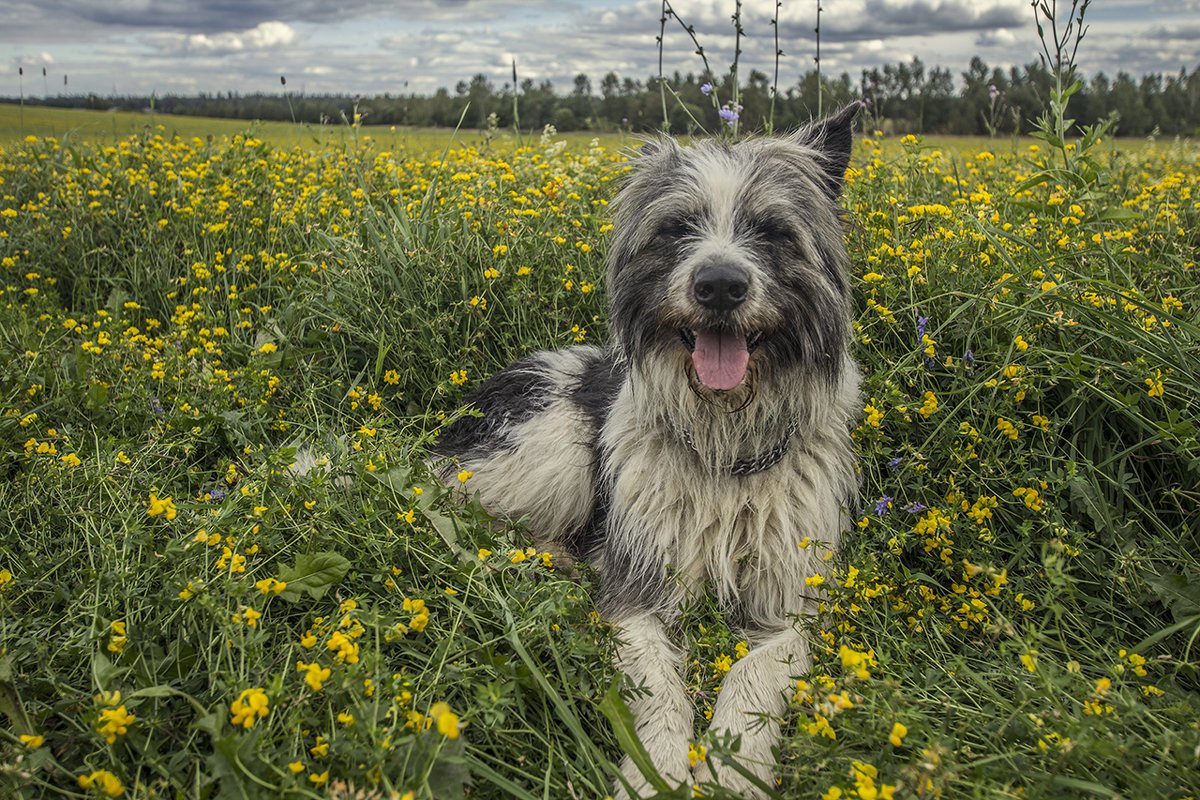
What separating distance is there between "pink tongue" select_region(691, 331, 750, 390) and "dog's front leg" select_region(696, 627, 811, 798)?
912 millimetres

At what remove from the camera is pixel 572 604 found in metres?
2.42

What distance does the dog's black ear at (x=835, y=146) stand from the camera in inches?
116

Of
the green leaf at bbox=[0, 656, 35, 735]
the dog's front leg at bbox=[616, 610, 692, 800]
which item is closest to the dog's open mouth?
the dog's front leg at bbox=[616, 610, 692, 800]

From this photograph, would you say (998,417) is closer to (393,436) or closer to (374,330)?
(393,436)

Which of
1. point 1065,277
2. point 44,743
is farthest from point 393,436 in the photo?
point 1065,277

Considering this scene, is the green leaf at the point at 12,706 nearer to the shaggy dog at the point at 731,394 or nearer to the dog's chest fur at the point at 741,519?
the shaggy dog at the point at 731,394

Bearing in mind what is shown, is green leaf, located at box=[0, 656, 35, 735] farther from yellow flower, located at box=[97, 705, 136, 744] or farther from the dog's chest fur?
the dog's chest fur

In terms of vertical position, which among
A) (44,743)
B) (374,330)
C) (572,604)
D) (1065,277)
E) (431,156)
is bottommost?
(44,743)

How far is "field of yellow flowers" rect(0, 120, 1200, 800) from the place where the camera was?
1859mm

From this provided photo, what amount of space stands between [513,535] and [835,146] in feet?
6.62

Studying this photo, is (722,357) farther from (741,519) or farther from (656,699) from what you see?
(656,699)

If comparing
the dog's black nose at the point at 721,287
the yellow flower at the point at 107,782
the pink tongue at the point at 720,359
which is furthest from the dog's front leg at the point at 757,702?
the yellow flower at the point at 107,782

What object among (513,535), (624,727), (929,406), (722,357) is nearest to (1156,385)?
(929,406)

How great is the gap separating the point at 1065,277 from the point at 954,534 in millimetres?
1305
